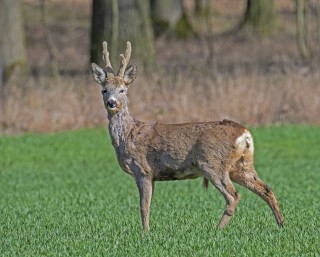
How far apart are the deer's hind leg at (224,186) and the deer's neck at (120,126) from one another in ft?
2.93

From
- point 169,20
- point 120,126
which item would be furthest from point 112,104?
point 169,20

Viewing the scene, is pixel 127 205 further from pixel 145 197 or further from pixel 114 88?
pixel 114 88

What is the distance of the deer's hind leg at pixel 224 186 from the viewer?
9.72m

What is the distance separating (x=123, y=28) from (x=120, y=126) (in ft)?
48.7

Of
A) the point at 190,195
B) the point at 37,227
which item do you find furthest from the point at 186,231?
the point at 190,195

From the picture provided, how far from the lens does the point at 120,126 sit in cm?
1019

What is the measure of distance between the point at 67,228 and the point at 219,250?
2.32m

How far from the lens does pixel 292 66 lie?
28125mm

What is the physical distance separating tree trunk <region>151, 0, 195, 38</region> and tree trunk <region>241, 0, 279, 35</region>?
6.71ft

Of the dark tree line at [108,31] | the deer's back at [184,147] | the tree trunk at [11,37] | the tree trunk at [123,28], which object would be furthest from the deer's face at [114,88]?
the tree trunk at [11,37]

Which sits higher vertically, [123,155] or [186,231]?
[123,155]

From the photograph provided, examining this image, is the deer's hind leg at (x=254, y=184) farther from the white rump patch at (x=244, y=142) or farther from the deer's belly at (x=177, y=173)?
the deer's belly at (x=177, y=173)

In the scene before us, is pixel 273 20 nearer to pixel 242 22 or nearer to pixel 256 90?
pixel 242 22

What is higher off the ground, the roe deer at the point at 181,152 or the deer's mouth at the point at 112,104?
the deer's mouth at the point at 112,104
